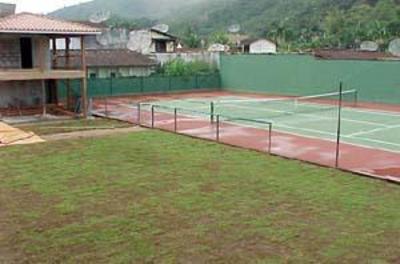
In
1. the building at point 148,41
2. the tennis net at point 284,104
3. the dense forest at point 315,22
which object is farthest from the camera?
the dense forest at point 315,22

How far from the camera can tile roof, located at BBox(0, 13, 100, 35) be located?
25219mm

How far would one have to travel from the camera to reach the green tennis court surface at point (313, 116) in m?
20.7

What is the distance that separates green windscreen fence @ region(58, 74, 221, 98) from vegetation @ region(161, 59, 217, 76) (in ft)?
2.44

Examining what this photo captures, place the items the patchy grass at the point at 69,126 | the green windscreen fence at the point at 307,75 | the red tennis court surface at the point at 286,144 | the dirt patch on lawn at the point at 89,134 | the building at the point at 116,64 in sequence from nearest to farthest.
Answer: the red tennis court surface at the point at 286,144
the dirt patch on lawn at the point at 89,134
the patchy grass at the point at 69,126
the green windscreen fence at the point at 307,75
the building at the point at 116,64

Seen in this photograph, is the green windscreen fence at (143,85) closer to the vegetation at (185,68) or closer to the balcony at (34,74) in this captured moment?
the vegetation at (185,68)

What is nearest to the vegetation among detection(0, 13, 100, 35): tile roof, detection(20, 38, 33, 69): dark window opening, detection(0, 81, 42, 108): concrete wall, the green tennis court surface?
the green tennis court surface

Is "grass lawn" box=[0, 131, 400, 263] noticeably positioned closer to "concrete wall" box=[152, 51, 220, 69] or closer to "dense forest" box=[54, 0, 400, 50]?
"concrete wall" box=[152, 51, 220, 69]

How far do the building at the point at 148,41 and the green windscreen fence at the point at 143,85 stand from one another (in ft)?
45.4

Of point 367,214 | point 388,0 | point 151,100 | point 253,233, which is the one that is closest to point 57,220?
point 253,233

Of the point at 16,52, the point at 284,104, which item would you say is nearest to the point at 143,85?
the point at 284,104

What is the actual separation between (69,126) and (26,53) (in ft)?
22.5

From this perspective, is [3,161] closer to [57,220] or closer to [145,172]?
[145,172]

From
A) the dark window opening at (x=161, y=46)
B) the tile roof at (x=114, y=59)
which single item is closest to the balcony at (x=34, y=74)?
the tile roof at (x=114, y=59)

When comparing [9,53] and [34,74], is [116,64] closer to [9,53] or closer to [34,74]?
[9,53]
